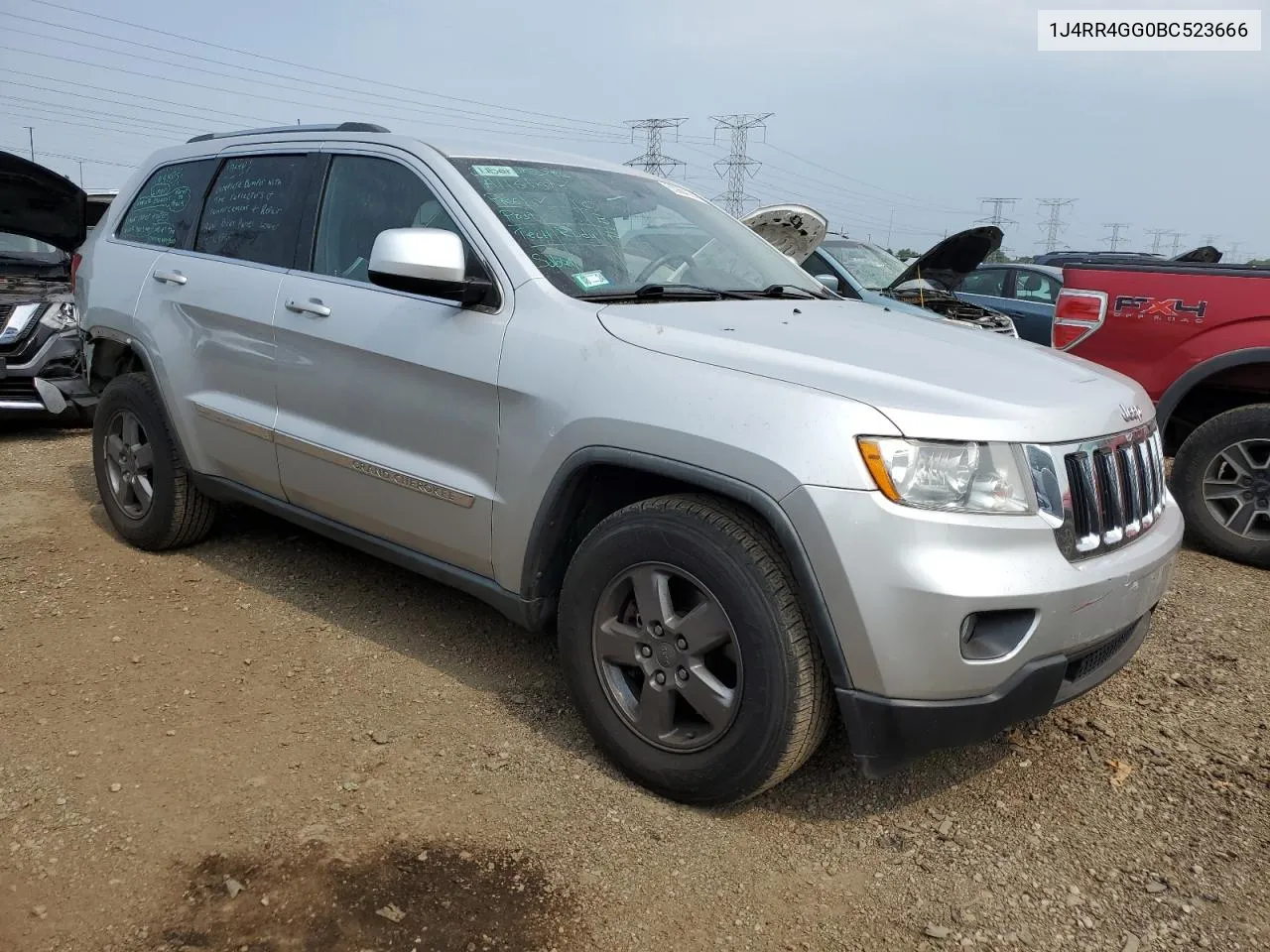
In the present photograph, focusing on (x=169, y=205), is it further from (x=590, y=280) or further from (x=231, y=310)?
(x=590, y=280)

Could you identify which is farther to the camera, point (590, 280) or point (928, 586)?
point (590, 280)

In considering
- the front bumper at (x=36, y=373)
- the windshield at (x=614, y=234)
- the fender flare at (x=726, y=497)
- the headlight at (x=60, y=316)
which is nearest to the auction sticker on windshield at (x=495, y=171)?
the windshield at (x=614, y=234)

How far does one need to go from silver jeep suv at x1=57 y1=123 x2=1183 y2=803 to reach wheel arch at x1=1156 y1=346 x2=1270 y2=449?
236cm

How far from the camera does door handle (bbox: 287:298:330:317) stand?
356 cm

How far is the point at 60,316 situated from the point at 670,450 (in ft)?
21.8

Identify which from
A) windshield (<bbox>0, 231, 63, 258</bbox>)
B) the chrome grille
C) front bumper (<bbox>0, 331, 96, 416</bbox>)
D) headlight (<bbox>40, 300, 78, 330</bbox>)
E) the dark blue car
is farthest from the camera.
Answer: the dark blue car

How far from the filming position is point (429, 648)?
3.78 metres

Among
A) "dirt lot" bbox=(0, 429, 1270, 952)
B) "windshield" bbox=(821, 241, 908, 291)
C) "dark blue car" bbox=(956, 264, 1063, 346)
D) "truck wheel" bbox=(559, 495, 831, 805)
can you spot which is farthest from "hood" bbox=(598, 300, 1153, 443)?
"dark blue car" bbox=(956, 264, 1063, 346)

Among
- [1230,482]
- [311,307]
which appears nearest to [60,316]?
[311,307]

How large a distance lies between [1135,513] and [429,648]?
7.87 feet

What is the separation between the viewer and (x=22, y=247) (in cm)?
846

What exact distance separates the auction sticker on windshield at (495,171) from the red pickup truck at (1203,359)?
10.7 ft

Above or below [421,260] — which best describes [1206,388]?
below

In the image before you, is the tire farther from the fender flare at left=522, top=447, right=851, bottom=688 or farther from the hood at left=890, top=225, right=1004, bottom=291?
the hood at left=890, top=225, right=1004, bottom=291
